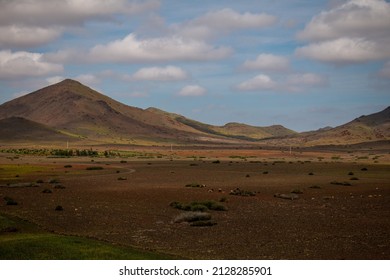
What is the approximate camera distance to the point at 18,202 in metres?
34.2

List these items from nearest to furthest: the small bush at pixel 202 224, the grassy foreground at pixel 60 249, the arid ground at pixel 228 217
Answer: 1. the grassy foreground at pixel 60 249
2. the arid ground at pixel 228 217
3. the small bush at pixel 202 224

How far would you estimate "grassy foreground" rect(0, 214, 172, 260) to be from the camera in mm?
17578

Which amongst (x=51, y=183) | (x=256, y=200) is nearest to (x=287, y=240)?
(x=256, y=200)

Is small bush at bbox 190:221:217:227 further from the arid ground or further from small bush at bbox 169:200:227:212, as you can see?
small bush at bbox 169:200:227:212

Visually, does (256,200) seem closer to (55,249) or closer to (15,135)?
(55,249)

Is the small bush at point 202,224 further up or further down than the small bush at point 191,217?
further down

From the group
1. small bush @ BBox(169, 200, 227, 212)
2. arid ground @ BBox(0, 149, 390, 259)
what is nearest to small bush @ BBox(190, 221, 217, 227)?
arid ground @ BBox(0, 149, 390, 259)

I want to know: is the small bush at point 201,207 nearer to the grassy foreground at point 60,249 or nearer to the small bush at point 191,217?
the small bush at point 191,217

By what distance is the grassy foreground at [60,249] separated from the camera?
57.7ft

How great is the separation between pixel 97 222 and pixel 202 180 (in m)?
28.4

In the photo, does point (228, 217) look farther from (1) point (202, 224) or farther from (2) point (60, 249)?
(2) point (60, 249)

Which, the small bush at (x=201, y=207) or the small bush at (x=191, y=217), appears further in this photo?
the small bush at (x=201, y=207)

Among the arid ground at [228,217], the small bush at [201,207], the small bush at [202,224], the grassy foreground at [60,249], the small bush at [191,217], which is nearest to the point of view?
the grassy foreground at [60,249]


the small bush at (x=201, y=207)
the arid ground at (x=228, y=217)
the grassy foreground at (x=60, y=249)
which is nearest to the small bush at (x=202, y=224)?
the arid ground at (x=228, y=217)
